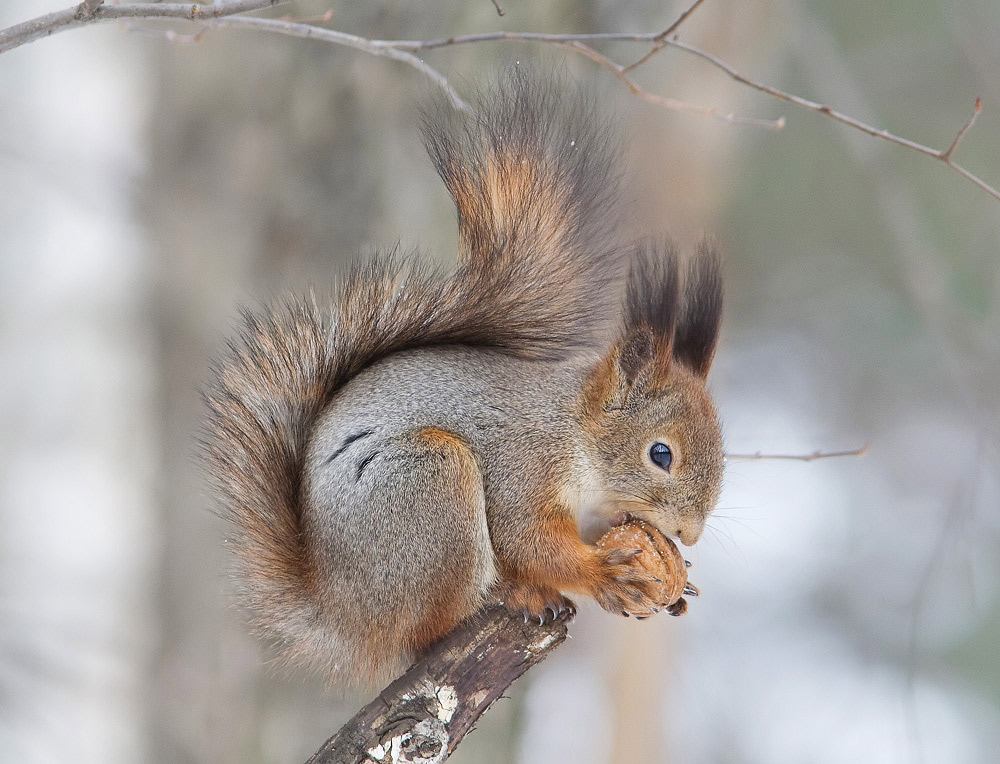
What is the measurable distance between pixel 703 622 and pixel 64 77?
12.9ft

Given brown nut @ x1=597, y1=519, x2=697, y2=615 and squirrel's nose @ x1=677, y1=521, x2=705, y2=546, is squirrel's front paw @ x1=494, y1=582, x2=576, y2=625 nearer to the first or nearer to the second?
brown nut @ x1=597, y1=519, x2=697, y2=615

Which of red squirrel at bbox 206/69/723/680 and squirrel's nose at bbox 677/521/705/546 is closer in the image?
red squirrel at bbox 206/69/723/680

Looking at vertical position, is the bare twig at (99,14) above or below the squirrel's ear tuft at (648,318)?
above

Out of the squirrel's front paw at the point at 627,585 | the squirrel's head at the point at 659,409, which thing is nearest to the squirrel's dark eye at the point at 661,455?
the squirrel's head at the point at 659,409

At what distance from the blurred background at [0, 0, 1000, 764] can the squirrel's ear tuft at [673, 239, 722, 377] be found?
1.02 ft

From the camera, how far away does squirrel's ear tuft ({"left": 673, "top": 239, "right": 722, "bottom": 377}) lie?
1.85 m

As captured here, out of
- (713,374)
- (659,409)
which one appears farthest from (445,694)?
(713,374)

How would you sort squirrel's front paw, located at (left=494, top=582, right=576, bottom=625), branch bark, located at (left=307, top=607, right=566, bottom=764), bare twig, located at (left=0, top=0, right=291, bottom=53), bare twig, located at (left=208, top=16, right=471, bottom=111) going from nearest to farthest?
bare twig, located at (left=0, top=0, right=291, bottom=53) → bare twig, located at (left=208, top=16, right=471, bottom=111) → branch bark, located at (left=307, top=607, right=566, bottom=764) → squirrel's front paw, located at (left=494, top=582, right=576, bottom=625)

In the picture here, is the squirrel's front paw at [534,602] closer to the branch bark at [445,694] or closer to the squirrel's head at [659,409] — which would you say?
the branch bark at [445,694]

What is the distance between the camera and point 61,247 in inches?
169

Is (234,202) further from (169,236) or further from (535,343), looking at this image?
(535,343)

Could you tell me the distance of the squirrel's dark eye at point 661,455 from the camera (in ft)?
6.00

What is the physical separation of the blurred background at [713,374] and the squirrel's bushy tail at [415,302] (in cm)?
31

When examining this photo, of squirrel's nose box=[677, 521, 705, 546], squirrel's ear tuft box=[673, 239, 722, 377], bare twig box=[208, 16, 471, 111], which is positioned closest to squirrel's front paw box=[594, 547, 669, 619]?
squirrel's nose box=[677, 521, 705, 546]
